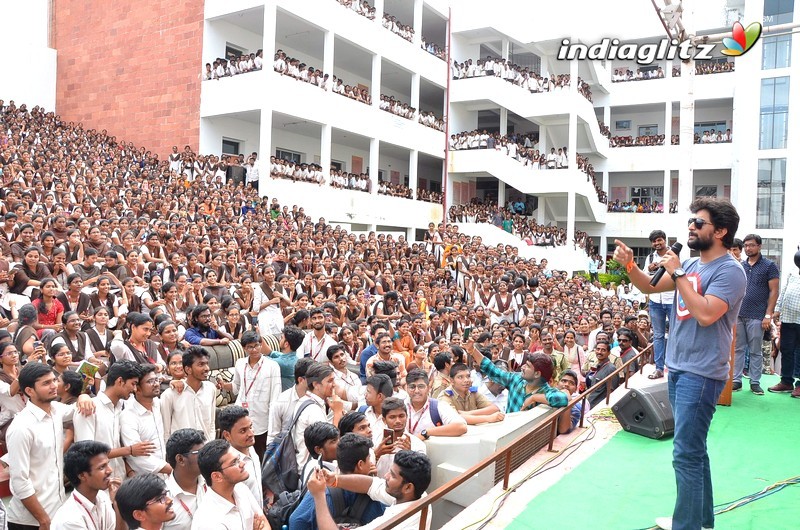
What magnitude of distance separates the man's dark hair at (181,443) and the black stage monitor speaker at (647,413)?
10.8ft

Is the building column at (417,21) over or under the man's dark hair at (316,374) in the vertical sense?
over

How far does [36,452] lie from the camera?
12.4ft

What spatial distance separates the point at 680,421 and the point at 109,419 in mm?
3409

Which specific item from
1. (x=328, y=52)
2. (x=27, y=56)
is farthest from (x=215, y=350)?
(x=27, y=56)

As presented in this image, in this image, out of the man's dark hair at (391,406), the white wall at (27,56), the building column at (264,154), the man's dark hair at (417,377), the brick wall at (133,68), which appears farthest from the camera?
the white wall at (27,56)

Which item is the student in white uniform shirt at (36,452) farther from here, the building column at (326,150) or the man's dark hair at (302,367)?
the building column at (326,150)

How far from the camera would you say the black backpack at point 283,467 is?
4.13 metres

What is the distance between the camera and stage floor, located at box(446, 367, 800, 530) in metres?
3.44

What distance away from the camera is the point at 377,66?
71.3 feet

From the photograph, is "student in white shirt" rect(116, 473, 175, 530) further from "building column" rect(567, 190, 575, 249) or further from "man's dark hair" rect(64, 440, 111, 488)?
"building column" rect(567, 190, 575, 249)

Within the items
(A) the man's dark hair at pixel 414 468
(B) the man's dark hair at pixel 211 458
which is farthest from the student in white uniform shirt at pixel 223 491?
(A) the man's dark hair at pixel 414 468

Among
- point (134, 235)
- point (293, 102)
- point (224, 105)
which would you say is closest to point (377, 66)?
point (293, 102)

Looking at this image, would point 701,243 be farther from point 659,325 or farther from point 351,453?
point 659,325

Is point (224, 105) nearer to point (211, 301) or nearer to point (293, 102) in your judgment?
point (293, 102)
